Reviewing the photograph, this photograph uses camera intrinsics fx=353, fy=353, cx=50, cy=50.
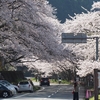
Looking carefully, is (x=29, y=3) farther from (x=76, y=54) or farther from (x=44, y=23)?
(x=76, y=54)

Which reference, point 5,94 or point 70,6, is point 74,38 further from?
point 70,6

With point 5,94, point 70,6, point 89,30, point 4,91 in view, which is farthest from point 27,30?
point 70,6

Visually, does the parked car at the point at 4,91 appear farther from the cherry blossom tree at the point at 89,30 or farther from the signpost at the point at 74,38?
the cherry blossom tree at the point at 89,30

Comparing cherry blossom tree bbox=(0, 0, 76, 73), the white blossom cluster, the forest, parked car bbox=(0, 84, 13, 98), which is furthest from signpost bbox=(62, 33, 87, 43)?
the forest

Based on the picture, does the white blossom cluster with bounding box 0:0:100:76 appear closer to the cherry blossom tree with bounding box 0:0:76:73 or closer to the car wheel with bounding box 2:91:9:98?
the cherry blossom tree with bounding box 0:0:76:73

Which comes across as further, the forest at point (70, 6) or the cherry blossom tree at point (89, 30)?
the forest at point (70, 6)

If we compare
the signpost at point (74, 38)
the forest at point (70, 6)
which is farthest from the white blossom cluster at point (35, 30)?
the forest at point (70, 6)

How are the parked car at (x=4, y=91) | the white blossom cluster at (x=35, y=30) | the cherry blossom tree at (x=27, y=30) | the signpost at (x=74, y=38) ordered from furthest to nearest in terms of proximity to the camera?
the white blossom cluster at (x=35, y=30) < the cherry blossom tree at (x=27, y=30) < the parked car at (x=4, y=91) < the signpost at (x=74, y=38)

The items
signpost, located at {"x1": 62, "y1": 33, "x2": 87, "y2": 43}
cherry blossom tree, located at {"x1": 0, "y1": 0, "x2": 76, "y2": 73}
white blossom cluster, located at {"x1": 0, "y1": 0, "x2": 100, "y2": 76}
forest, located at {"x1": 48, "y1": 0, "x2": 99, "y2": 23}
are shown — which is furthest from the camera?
forest, located at {"x1": 48, "y1": 0, "x2": 99, "y2": 23}

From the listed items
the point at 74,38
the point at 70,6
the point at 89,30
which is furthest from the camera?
the point at 70,6

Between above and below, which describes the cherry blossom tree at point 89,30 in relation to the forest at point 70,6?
below

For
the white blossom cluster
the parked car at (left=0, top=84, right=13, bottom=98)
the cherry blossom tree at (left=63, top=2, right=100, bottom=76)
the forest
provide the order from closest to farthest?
1. the parked car at (left=0, top=84, right=13, bottom=98)
2. the white blossom cluster
3. the cherry blossom tree at (left=63, top=2, right=100, bottom=76)
4. the forest

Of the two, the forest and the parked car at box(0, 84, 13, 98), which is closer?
the parked car at box(0, 84, 13, 98)

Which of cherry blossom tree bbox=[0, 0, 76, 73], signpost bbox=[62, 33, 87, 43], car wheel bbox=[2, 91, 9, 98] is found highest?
cherry blossom tree bbox=[0, 0, 76, 73]
